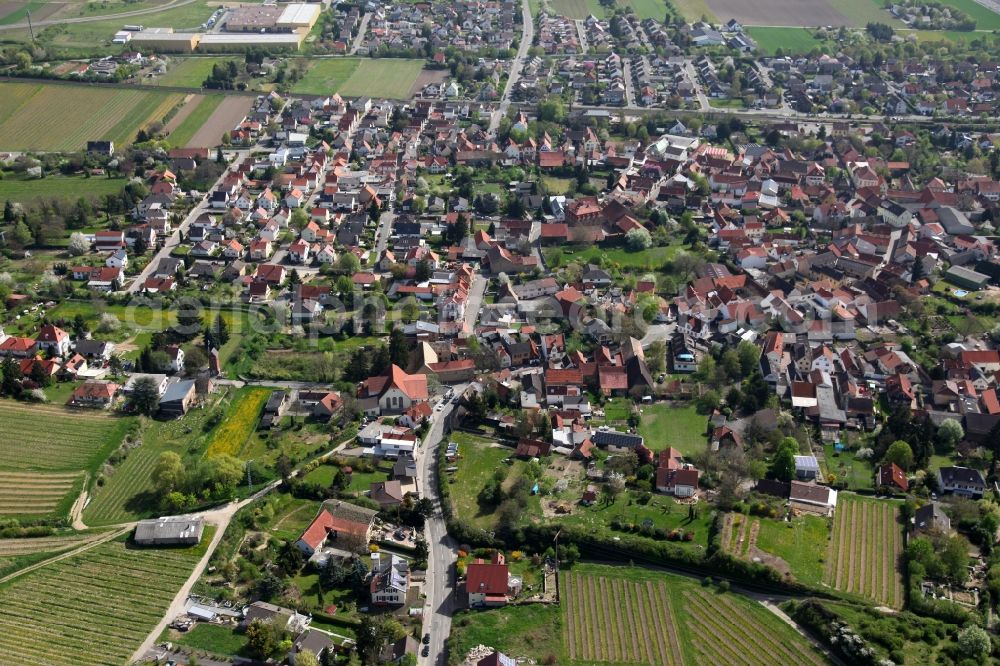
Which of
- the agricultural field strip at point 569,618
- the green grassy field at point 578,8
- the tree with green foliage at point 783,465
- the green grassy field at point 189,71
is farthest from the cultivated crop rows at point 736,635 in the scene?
the green grassy field at point 578,8

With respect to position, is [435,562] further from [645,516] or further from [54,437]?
[54,437]

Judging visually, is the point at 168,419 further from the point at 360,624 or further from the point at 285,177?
the point at 285,177

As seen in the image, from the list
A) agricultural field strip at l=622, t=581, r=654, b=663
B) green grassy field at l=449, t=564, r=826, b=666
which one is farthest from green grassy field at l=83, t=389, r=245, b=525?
agricultural field strip at l=622, t=581, r=654, b=663

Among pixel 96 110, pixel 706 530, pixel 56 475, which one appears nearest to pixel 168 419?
pixel 56 475

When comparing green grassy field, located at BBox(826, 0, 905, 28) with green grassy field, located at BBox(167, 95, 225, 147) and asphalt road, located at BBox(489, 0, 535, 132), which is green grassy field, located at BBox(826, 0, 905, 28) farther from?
green grassy field, located at BBox(167, 95, 225, 147)

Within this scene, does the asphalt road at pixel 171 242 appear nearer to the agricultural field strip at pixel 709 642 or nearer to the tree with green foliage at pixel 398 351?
the tree with green foliage at pixel 398 351
